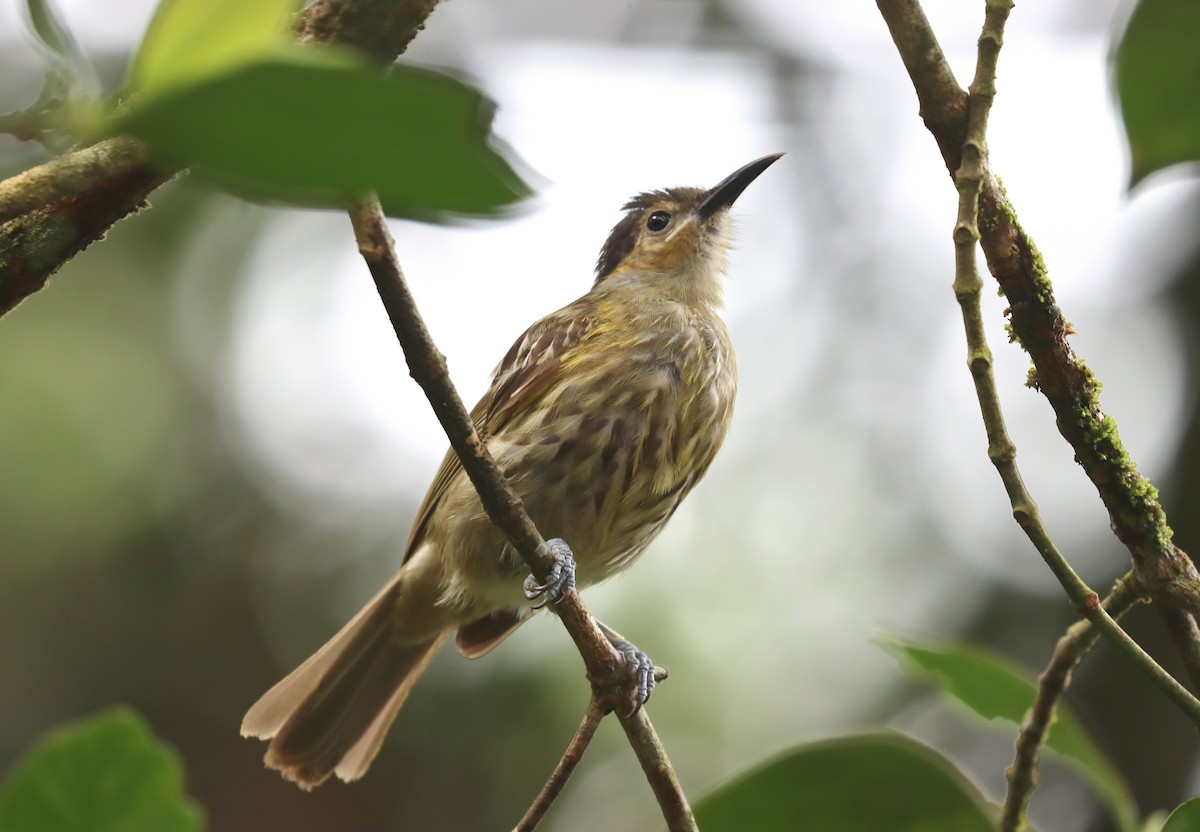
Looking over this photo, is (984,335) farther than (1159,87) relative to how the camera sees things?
→ Yes

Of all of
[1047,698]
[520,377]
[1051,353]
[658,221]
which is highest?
[658,221]

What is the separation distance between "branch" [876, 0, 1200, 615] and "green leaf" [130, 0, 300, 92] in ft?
3.52

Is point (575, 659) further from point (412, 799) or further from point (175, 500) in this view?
point (175, 500)

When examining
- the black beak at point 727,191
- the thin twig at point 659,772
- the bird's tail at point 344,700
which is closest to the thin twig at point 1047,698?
the thin twig at point 659,772

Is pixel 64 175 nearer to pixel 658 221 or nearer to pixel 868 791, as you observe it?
pixel 868 791

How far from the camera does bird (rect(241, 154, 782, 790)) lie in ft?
10.0

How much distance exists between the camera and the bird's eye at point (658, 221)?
4207 millimetres

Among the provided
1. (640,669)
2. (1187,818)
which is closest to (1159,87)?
(1187,818)

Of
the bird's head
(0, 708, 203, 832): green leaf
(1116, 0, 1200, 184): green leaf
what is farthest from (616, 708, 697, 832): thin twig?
the bird's head

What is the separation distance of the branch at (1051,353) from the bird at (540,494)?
142 cm

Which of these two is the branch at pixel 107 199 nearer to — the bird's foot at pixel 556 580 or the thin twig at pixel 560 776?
the bird's foot at pixel 556 580

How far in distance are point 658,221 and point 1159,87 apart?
3.00m

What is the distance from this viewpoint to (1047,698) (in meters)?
1.66

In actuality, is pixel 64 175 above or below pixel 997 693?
above
